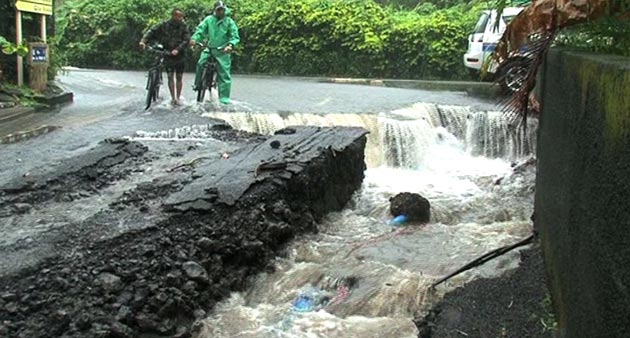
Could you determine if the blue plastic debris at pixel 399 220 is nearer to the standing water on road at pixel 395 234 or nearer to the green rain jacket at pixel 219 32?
the standing water on road at pixel 395 234

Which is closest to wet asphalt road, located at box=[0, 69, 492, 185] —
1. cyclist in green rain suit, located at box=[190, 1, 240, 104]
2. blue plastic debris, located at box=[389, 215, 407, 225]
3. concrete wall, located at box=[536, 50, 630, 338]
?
cyclist in green rain suit, located at box=[190, 1, 240, 104]

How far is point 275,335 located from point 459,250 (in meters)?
2.61

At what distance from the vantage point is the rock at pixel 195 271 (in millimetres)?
4883

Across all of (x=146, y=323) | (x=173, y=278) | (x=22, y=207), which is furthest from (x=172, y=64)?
(x=146, y=323)

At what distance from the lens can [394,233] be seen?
7.39 m

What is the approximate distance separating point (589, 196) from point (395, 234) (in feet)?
14.9

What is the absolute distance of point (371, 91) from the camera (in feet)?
61.0

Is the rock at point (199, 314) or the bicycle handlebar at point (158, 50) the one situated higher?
the bicycle handlebar at point (158, 50)

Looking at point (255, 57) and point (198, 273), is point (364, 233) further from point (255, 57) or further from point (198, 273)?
point (255, 57)

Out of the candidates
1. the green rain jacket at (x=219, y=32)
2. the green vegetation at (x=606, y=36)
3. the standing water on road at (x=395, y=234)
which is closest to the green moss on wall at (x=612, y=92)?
the green vegetation at (x=606, y=36)

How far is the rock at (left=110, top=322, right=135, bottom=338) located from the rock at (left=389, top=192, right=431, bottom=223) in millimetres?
4356

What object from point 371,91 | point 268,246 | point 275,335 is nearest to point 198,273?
point 275,335

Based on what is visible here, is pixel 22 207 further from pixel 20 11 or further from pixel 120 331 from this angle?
pixel 20 11

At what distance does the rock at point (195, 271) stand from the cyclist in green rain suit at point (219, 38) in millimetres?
8661
